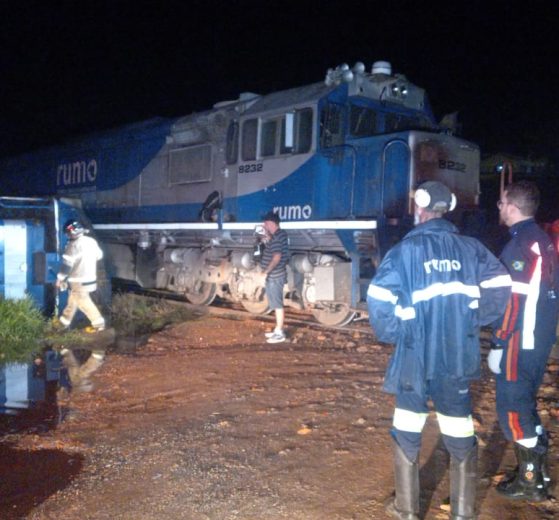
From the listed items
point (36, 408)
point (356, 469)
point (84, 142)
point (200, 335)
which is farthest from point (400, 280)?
point (84, 142)

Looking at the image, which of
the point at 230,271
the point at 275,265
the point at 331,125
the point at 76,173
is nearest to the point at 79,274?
the point at 275,265

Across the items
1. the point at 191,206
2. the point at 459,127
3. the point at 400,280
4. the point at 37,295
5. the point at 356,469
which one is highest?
the point at 459,127

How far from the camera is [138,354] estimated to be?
7.70 metres

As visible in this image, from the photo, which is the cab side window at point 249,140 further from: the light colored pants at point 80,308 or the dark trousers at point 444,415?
the dark trousers at point 444,415

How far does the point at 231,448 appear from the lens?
15.0 ft

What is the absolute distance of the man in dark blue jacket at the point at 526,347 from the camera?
3768 millimetres

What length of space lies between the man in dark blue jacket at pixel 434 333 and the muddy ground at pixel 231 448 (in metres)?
0.42

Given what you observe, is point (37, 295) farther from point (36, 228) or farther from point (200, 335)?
point (200, 335)

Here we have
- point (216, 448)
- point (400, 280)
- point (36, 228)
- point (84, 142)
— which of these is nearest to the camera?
point (400, 280)

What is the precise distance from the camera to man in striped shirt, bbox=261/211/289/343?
8.34 metres

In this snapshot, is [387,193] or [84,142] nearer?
[387,193]

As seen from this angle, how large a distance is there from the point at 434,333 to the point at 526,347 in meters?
0.82

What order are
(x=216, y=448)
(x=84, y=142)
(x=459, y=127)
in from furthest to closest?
(x=84, y=142) < (x=459, y=127) < (x=216, y=448)

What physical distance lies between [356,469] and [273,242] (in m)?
4.54
